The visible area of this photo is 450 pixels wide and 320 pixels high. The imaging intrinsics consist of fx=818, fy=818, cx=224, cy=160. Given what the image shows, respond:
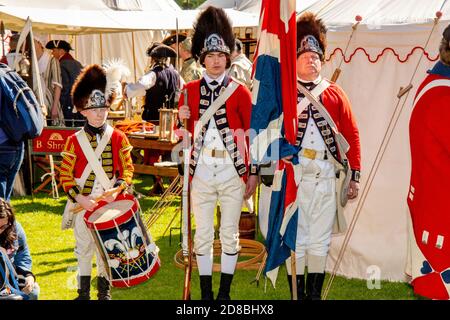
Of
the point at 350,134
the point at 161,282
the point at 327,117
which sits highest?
the point at 327,117

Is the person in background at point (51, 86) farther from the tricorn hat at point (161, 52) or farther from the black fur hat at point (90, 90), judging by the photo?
the black fur hat at point (90, 90)

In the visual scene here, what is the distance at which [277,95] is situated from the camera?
16.6 ft

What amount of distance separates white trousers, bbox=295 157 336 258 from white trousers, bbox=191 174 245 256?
1.43 feet

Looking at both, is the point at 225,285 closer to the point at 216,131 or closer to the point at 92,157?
the point at 216,131

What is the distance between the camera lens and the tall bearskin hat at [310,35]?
17.4 feet

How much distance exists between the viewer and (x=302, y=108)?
5.29 m

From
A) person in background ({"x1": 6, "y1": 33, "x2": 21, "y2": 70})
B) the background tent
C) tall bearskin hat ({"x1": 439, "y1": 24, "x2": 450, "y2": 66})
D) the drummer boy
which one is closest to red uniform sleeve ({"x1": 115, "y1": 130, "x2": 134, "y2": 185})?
the drummer boy

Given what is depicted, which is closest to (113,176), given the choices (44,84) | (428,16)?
(428,16)

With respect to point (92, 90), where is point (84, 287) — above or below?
below

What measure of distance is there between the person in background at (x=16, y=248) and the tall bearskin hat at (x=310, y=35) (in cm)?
210

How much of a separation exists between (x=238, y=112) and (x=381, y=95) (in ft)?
4.40

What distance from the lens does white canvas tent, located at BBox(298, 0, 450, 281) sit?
6.06 m

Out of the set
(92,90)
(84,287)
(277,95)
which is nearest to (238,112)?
(277,95)

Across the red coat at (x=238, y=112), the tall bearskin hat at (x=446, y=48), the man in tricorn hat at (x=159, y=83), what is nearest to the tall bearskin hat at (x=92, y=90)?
the red coat at (x=238, y=112)
